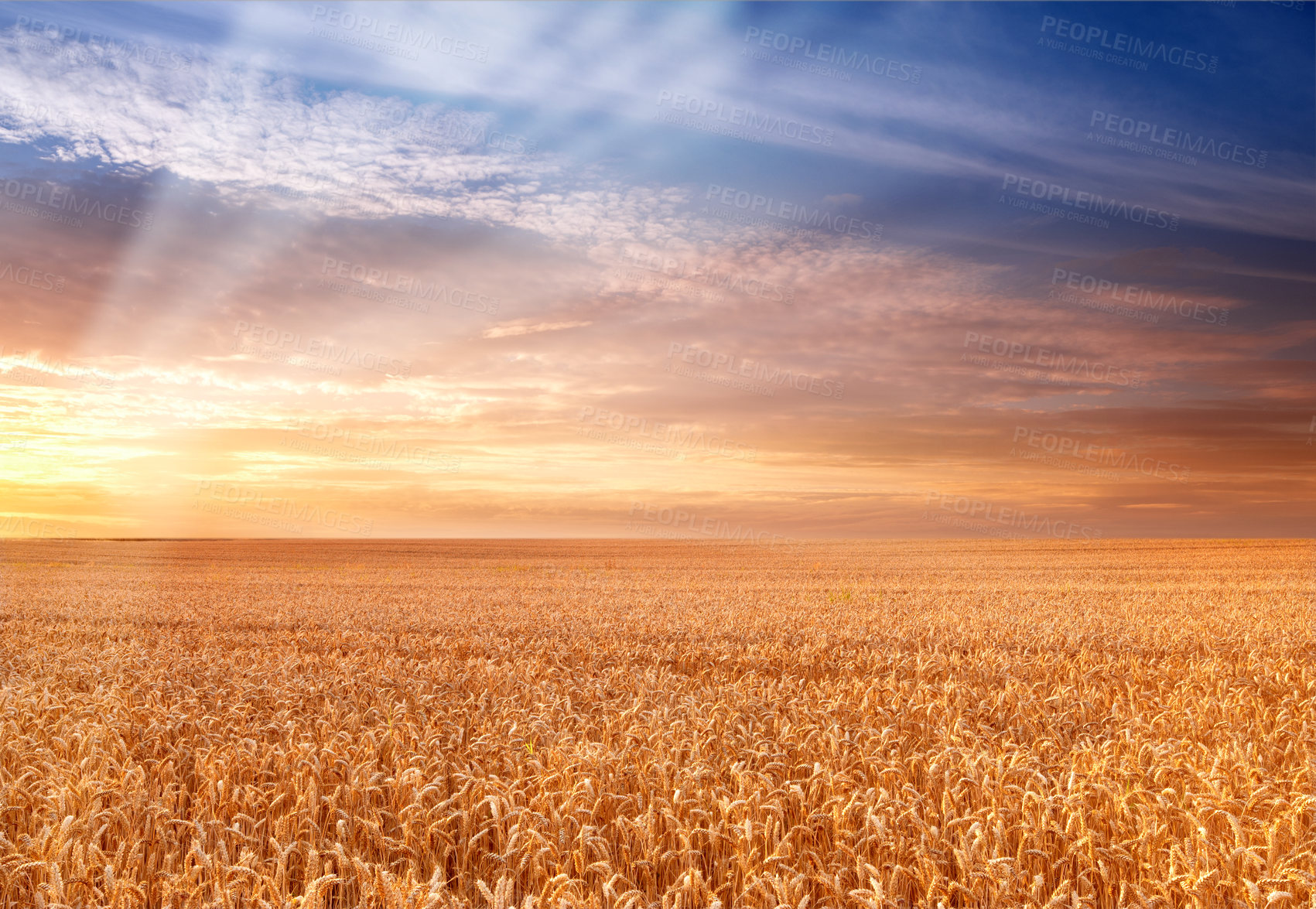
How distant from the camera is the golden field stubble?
13.8 ft

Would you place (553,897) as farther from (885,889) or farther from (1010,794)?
(1010,794)

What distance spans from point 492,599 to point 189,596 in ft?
33.5

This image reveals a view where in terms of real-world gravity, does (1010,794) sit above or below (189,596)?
above

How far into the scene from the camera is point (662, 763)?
18.4 feet

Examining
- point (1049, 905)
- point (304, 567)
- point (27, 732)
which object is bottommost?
point (304, 567)

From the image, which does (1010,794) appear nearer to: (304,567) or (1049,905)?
(1049,905)

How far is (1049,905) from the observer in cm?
353

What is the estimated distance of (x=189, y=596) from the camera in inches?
924

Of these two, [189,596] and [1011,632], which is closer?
[1011,632]

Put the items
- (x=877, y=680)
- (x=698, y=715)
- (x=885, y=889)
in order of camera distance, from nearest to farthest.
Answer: (x=885, y=889), (x=698, y=715), (x=877, y=680)

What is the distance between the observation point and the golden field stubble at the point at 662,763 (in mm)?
4199

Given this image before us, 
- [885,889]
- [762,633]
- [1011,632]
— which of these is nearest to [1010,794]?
[885,889]

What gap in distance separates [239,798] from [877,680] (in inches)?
273

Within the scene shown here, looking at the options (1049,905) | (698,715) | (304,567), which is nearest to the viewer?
(1049,905)
